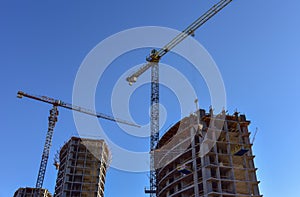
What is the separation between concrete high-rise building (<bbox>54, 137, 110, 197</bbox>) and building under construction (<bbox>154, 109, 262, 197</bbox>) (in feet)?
75.2

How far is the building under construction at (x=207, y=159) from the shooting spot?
165 feet

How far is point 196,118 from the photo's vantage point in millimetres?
57719

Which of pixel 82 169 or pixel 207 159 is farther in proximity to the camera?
pixel 82 169

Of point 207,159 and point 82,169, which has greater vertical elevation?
point 82,169

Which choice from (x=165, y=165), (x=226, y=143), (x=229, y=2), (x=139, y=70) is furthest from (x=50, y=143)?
(x=229, y=2)

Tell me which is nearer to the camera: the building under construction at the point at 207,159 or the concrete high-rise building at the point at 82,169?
the building under construction at the point at 207,159

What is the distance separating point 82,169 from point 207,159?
128ft

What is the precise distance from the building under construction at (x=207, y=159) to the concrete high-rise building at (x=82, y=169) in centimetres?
2292

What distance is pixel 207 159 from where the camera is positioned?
169 feet

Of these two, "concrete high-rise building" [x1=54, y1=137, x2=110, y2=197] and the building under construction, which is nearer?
the building under construction

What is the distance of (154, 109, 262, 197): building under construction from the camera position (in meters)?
50.3

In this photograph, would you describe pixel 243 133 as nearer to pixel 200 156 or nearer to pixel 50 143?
pixel 200 156

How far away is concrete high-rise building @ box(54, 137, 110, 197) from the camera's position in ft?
247

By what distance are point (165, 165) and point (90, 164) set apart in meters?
28.9
